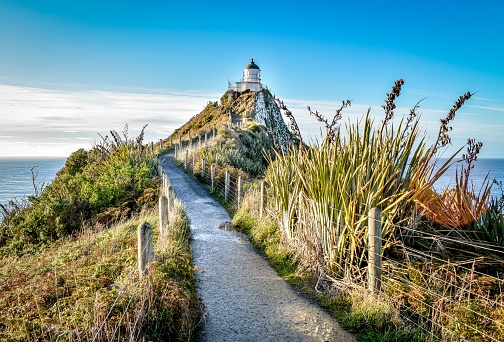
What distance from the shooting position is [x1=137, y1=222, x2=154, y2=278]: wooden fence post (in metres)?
4.67

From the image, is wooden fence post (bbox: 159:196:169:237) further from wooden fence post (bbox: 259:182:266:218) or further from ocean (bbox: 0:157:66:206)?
ocean (bbox: 0:157:66:206)

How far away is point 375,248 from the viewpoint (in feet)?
16.2

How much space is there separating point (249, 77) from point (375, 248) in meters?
61.0

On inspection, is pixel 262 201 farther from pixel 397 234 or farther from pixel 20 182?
pixel 20 182

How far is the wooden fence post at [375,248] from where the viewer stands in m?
4.88

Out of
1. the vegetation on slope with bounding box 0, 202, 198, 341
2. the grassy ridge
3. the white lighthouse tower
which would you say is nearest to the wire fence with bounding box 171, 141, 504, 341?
the vegetation on slope with bounding box 0, 202, 198, 341

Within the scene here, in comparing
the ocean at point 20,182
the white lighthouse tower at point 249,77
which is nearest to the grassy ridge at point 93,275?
the ocean at point 20,182

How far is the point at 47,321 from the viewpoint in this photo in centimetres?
394

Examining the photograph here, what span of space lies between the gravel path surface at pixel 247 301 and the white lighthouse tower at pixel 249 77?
2188 inches

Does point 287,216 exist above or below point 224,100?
below

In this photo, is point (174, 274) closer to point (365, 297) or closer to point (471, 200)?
point (365, 297)

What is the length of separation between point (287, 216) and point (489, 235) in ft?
11.2

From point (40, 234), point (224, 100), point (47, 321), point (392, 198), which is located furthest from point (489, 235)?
point (224, 100)

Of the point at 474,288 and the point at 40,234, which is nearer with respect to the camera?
the point at 474,288
